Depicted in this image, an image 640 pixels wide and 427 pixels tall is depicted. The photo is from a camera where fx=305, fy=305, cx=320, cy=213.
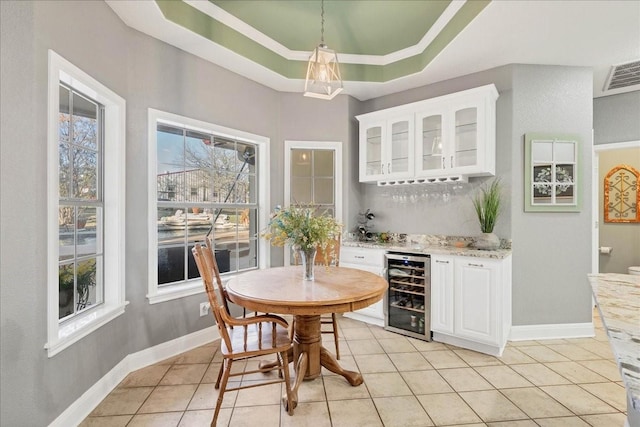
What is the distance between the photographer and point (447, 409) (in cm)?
205

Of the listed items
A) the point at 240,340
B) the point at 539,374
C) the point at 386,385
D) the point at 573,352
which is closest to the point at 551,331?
the point at 573,352

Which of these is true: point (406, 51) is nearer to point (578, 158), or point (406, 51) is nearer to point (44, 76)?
point (578, 158)

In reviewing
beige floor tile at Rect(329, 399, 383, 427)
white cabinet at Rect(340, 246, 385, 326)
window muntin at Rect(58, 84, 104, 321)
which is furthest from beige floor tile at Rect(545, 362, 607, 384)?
window muntin at Rect(58, 84, 104, 321)

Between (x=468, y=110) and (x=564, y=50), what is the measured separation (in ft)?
3.14

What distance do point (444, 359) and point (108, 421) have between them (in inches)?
102

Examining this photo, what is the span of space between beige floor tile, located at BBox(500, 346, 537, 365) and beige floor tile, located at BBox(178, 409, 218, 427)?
92.5 inches

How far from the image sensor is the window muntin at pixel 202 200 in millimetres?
2961

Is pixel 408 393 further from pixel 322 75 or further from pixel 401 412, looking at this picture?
pixel 322 75

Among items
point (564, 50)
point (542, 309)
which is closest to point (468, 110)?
point (564, 50)

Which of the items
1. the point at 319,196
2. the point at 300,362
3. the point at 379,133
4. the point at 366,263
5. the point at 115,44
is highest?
the point at 115,44

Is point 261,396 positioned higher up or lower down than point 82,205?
lower down

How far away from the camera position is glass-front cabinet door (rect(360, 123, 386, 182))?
3852 mm

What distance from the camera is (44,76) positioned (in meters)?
1.68

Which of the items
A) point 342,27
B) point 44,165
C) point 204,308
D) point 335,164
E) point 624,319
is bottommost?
point 204,308
